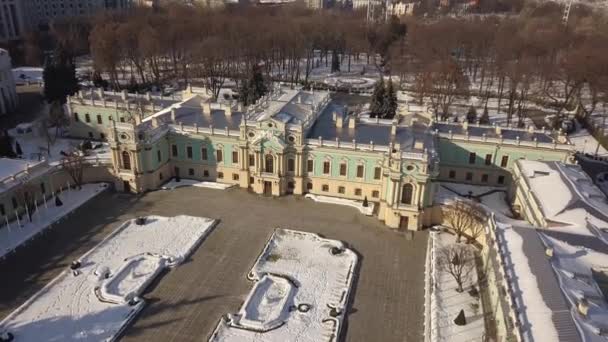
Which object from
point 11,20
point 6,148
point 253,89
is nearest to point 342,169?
point 253,89

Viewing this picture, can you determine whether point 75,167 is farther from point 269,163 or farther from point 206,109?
point 269,163

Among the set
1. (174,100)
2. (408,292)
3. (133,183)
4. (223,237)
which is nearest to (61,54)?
(174,100)

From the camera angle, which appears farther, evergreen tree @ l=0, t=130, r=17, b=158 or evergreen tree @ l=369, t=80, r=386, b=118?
evergreen tree @ l=369, t=80, r=386, b=118

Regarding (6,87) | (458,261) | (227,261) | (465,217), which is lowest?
(227,261)

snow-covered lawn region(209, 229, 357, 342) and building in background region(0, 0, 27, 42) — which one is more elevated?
building in background region(0, 0, 27, 42)

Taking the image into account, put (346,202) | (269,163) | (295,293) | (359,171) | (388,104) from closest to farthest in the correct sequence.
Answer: (295,293), (359,171), (346,202), (269,163), (388,104)

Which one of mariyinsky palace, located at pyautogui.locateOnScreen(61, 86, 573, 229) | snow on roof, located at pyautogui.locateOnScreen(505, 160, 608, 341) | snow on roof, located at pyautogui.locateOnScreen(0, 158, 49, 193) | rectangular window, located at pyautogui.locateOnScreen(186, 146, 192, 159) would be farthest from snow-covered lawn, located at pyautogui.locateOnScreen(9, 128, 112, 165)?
snow on roof, located at pyautogui.locateOnScreen(505, 160, 608, 341)

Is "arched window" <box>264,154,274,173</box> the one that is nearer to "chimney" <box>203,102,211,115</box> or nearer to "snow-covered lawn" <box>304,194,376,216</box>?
"snow-covered lawn" <box>304,194,376,216</box>

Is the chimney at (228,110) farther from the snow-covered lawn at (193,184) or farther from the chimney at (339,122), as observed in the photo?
the chimney at (339,122)
